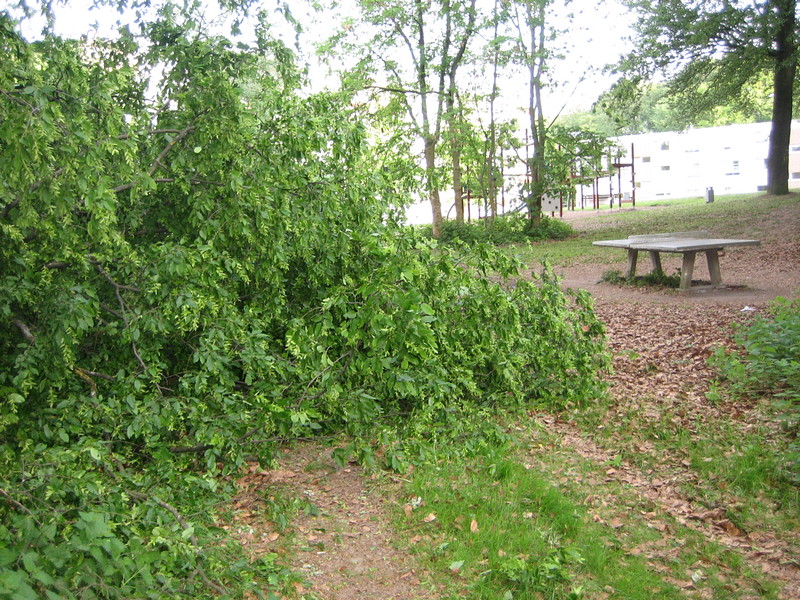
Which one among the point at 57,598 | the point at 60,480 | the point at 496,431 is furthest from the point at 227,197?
the point at 57,598

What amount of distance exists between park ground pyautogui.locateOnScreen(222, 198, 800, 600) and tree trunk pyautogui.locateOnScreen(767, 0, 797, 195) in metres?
16.0

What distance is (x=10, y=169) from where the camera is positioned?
2.94 meters

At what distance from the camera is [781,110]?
2177 centimetres

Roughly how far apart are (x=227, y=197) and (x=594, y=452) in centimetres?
297

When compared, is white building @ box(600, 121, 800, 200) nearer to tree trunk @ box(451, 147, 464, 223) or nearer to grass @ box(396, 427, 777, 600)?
tree trunk @ box(451, 147, 464, 223)

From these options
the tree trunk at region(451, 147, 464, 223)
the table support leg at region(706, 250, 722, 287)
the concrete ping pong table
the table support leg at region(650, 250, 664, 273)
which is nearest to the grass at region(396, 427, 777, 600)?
the concrete ping pong table

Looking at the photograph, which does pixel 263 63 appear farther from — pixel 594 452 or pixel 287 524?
pixel 594 452

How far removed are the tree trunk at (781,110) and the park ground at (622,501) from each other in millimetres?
16031

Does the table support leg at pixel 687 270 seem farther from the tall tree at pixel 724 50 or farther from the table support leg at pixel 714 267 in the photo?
the tall tree at pixel 724 50

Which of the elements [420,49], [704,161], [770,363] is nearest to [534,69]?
[420,49]

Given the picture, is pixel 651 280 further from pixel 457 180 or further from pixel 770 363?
pixel 457 180

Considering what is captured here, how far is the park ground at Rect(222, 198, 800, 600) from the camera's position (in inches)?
141

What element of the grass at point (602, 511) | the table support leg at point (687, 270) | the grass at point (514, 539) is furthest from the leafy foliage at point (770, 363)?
the table support leg at point (687, 270)

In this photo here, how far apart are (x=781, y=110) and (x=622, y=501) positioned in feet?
68.7
